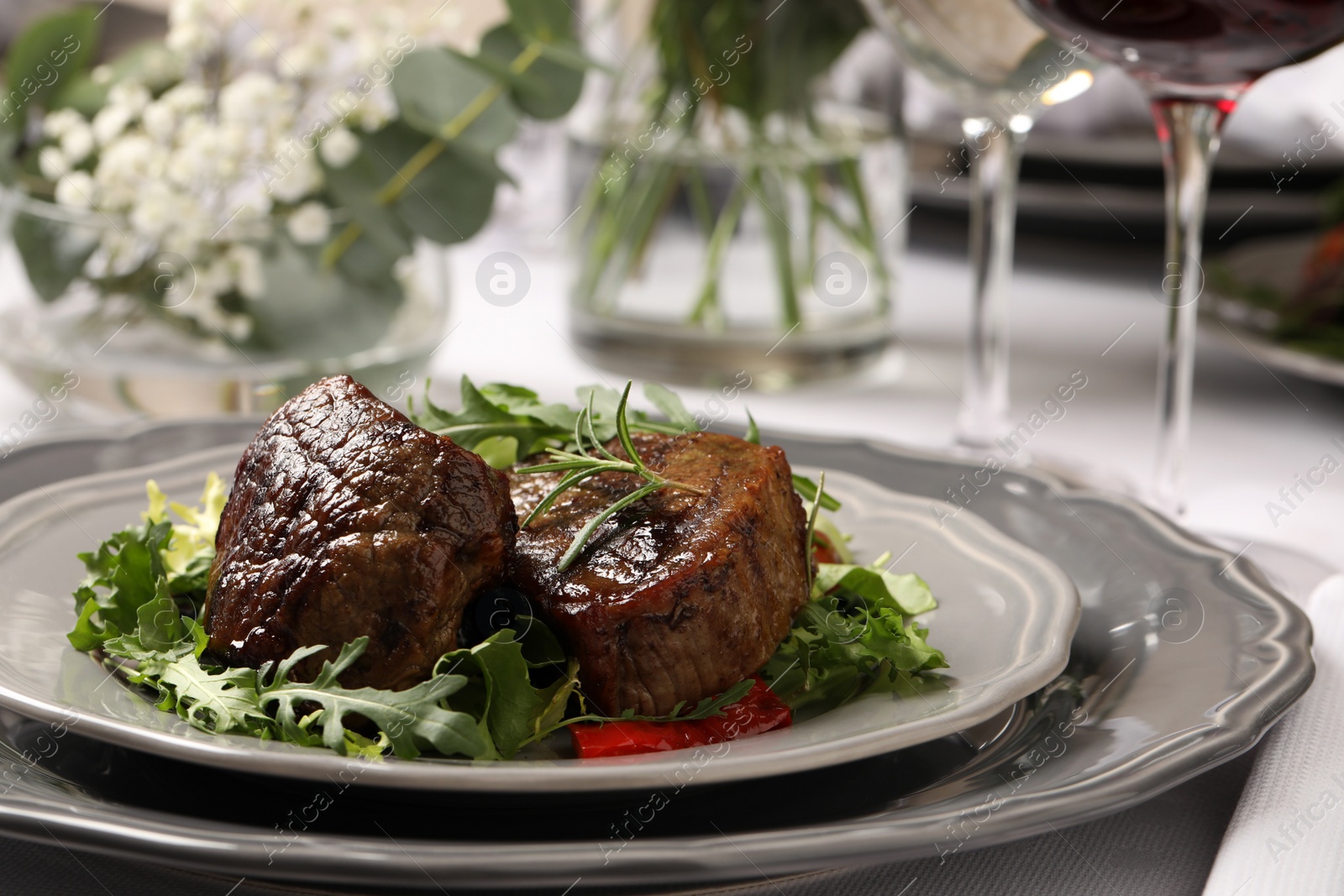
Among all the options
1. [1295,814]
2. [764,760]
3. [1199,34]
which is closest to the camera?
[764,760]

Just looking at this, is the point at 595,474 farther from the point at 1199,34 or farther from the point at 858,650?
the point at 1199,34

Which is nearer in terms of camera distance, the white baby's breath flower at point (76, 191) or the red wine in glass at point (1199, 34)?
the red wine in glass at point (1199, 34)

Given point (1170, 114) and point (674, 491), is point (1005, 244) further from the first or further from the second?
point (674, 491)

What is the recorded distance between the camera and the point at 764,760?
0.82 metres

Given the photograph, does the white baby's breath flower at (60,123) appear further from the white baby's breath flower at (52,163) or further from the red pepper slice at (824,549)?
the red pepper slice at (824,549)

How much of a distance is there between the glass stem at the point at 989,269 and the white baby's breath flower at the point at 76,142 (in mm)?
1355

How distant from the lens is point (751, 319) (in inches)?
91.4

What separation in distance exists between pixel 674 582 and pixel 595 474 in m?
0.21

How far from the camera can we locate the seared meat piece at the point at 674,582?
99 cm

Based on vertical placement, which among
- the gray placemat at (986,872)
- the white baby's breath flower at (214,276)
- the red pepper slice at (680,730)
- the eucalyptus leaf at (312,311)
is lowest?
the gray placemat at (986,872)

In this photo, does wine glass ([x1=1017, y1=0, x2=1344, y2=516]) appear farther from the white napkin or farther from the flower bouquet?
the flower bouquet

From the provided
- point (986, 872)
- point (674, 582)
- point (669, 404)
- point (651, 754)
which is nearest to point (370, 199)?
point (669, 404)

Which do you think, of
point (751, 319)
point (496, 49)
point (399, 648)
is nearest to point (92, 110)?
point (496, 49)

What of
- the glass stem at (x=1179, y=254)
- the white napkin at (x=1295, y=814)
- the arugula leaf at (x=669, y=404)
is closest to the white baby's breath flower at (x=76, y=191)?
the arugula leaf at (x=669, y=404)
